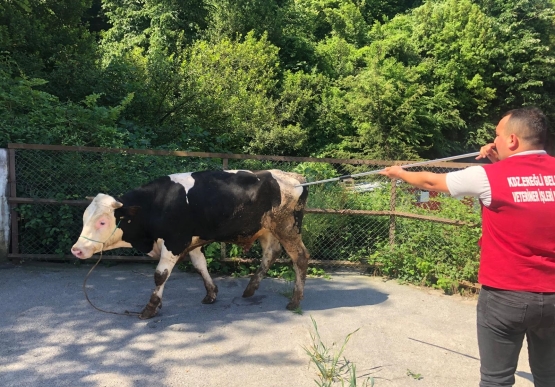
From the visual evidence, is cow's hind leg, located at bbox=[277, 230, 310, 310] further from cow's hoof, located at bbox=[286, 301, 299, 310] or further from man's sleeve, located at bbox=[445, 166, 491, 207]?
man's sleeve, located at bbox=[445, 166, 491, 207]

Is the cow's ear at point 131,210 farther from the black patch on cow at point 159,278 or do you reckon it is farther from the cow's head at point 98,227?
the black patch on cow at point 159,278

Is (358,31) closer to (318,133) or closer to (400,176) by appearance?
(318,133)

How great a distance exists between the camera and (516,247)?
251 cm

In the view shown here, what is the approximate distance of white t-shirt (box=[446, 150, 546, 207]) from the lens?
2545mm

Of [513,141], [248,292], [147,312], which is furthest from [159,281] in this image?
[513,141]

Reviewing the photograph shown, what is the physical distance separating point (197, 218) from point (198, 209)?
10cm

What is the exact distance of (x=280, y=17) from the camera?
71.3 ft

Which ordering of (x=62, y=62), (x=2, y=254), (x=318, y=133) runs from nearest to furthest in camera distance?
1. (x=2, y=254)
2. (x=62, y=62)
3. (x=318, y=133)

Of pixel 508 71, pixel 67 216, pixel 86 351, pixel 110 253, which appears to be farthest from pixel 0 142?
pixel 508 71

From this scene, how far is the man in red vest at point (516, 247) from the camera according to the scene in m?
2.46

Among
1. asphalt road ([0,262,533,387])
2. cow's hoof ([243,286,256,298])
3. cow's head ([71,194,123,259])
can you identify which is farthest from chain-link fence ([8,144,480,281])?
cow's head ([71,194,123,259])

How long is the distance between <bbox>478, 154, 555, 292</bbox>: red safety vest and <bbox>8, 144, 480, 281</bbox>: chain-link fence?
147 inches

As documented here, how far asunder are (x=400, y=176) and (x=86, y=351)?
10.4 feet

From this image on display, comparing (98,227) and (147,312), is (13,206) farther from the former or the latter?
(147,312)
